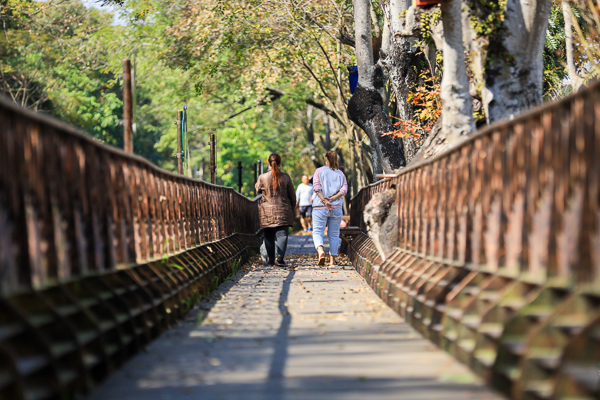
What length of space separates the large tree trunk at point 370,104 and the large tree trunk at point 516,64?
8.39m

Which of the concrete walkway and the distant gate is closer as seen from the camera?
the distant gate

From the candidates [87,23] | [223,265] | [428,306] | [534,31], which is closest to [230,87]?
[87,23]

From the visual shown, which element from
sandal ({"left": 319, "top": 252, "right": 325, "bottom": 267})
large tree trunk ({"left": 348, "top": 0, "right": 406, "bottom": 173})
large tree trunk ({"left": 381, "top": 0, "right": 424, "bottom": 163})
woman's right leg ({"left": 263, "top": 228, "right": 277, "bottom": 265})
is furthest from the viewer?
large tree trunk ({"left": 348, "top": 0, "right": 406, "bottom": 173})

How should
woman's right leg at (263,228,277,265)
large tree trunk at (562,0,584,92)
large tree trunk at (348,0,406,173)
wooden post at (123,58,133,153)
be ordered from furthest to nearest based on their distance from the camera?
large tree trunk at (348,0,406,173), large tree trunk at (562,0,584,92), woman's right leg at (263,228,277,265), wooden post at (123,58,133,153)

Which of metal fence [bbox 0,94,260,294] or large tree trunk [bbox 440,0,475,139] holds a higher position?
large tree trunk [bbox 440,0,475,139]

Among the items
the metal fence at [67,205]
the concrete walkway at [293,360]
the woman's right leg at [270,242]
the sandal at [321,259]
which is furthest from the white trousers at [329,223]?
the metal fence at [67,205]

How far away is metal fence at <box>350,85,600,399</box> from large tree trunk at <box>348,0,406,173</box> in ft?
36.3

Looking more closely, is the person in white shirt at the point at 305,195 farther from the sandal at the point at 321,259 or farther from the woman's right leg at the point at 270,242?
the sandal at the point at 321,259

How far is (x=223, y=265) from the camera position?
11.3 metres

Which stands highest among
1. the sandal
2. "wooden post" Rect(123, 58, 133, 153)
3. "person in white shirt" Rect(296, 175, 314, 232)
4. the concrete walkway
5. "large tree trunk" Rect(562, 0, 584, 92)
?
"large tree trunk" Rect(562, 0, 584, 92)

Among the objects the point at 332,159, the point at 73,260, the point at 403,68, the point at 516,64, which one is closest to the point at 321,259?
the point at 332,159

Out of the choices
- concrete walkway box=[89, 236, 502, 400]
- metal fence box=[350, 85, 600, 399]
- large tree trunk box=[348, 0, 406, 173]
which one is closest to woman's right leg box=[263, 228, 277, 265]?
large tree trunk box=[348, 0, 406, 173]

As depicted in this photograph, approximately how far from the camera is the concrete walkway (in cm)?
416

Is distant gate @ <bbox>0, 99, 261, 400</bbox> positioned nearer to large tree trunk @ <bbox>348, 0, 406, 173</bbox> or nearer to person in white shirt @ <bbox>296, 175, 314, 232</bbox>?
large tree trunk @ <bbox>348, 0, 406, 173</bbox>
